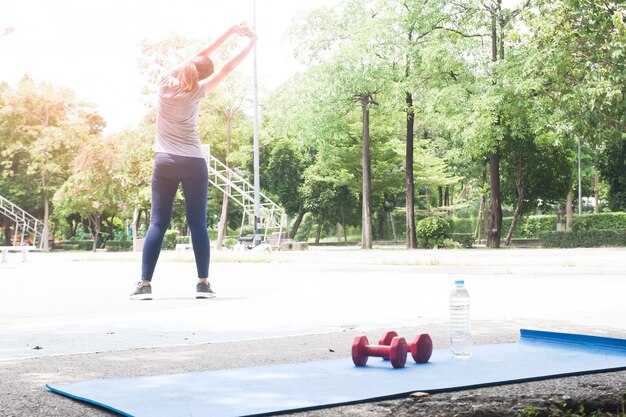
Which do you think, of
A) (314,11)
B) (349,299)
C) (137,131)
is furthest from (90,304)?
(137,131)

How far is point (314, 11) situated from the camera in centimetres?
3675

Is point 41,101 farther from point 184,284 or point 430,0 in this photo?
point 184,284

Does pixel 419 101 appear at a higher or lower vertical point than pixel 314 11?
lower

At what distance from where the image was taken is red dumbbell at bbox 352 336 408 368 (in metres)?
5.26

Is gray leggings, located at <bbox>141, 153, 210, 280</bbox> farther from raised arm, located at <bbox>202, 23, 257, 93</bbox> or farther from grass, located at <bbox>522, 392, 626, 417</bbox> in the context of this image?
grass, located at <bbox>522, 392, 626, 417</bbox>

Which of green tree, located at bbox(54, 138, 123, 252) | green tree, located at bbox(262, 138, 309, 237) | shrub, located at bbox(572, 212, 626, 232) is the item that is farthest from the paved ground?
green tree, located at bbox(262, 138, 309, 237)

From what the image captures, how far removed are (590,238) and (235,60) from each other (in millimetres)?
25011

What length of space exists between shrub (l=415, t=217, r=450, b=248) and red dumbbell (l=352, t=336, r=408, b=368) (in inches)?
1244

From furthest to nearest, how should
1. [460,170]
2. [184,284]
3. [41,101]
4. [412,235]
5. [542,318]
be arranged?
[41,101] → [460,170] → [412,235] → [184,284] → [542,318]

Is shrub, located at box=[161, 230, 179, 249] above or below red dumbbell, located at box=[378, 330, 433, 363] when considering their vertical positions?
above

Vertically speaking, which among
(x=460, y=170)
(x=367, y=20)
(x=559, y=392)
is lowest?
(x=559, y=392)

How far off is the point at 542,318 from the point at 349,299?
11.8ft

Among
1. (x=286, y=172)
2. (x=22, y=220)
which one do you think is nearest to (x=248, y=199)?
(x=286, y=172)

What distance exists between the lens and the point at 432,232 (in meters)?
36.8
